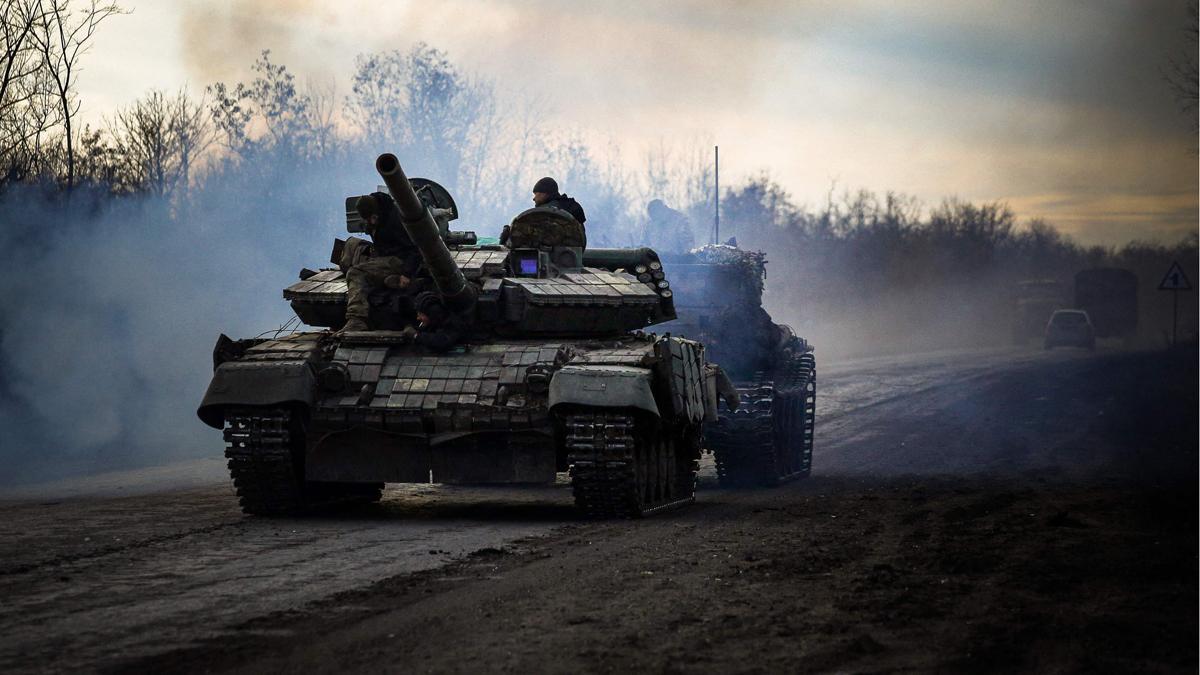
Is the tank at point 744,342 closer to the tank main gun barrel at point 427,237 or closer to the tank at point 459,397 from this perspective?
the tank at point 459,397

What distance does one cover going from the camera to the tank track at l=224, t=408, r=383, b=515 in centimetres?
1347

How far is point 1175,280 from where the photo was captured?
41156mm

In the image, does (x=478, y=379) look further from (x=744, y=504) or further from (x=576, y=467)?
(x=744, y=504)

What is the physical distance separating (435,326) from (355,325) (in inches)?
31.2

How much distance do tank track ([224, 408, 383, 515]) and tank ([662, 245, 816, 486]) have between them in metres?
5.68

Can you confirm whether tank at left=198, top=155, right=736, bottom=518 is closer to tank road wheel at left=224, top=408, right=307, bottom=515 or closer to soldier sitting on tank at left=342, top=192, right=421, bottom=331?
tank road wheel at left=224, top=408, right=307, bottom=515

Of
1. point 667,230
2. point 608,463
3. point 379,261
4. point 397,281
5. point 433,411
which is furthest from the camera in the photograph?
point 667,230

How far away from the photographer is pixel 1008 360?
47.3m

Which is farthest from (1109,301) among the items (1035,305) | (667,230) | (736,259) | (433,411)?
(433,411)

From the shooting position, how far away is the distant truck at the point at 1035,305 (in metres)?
70.8

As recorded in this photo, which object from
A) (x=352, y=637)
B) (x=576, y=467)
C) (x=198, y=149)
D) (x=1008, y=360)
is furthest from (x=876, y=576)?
(x=1008, y=360)

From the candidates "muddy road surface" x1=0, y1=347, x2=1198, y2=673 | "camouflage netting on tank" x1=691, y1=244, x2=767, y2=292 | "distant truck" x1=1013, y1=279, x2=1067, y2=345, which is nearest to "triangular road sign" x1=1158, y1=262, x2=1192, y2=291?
"camouflage netting on tank" x1=691, y1=244, x2=767, y2=292

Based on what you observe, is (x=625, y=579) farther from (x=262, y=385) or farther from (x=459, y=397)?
(x=262, y=385)

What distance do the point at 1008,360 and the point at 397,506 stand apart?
34.7 m
